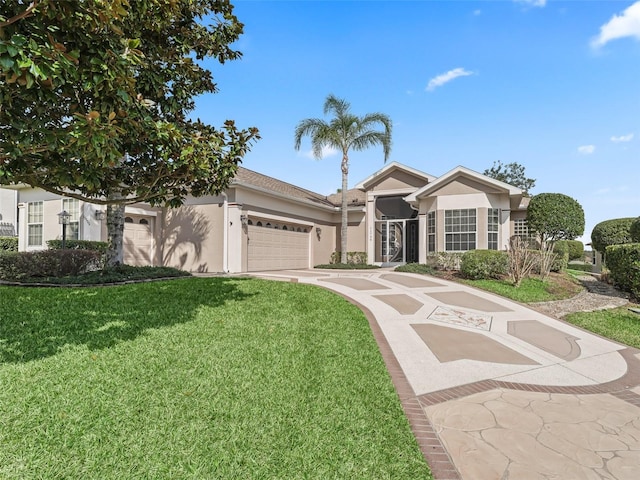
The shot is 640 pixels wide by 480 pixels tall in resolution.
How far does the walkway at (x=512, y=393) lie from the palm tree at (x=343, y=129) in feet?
44.3

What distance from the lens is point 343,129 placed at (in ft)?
66.4

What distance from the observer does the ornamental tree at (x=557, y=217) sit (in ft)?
51.9

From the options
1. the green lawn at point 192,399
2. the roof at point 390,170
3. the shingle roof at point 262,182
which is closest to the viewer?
the green lawn at point 192,399

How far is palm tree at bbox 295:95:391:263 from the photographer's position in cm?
2003

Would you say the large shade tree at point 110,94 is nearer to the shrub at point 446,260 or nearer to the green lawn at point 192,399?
the green lawn at point 192,399

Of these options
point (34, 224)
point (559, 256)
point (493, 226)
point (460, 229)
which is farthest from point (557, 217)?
point (34, 224)

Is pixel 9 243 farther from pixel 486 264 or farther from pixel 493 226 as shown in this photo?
pixel 493 226

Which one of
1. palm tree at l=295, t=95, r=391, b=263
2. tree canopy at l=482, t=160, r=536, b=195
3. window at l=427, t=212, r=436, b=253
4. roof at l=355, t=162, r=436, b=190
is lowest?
window at l=427, t=212, r=436, b=253

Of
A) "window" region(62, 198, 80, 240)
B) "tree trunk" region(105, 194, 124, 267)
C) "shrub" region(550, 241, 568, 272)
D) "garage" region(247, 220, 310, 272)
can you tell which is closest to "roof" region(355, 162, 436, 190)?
"garage" region(247, 220, 310, 272)

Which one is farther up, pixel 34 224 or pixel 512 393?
pixel 34 224

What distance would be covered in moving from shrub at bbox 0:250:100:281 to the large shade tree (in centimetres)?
638

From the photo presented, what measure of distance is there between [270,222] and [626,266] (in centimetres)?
1465

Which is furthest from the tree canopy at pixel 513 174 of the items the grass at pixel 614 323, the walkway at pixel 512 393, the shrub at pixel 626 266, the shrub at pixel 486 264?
the walkway at pixel 512 393

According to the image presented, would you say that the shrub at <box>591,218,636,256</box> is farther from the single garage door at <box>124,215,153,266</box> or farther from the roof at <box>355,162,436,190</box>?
the single garage door at <box>124,215,153,266</box>
